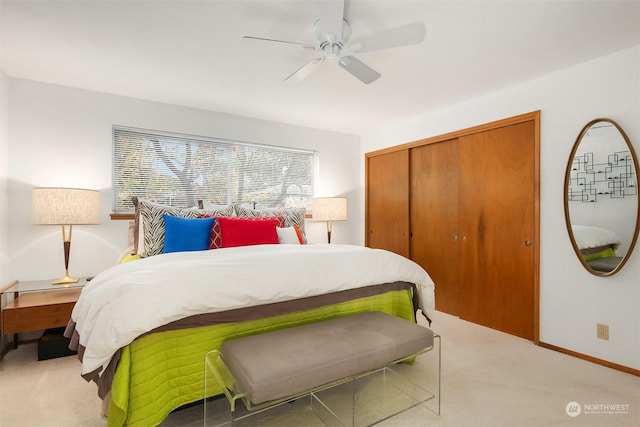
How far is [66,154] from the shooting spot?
9.86 feet

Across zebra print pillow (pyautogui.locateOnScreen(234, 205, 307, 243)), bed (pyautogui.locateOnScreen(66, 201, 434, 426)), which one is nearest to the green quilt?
bed (pyautogui.locateOnScreen(66, 201, 434, 426))

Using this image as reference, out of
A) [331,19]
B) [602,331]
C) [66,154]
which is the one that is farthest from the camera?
[66,154]

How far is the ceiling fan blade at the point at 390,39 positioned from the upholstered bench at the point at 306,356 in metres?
1.66

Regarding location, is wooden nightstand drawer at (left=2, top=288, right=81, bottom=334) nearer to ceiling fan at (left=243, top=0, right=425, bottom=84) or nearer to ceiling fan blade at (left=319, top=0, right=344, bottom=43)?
ceiling fan at (left=243, top=0, right=425, bottom=84)

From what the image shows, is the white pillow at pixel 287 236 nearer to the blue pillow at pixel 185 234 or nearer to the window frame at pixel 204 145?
the blue pillow at pixel 185 234

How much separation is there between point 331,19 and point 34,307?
2.74 meters

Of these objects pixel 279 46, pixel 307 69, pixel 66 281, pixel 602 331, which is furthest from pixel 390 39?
pixel 66 281

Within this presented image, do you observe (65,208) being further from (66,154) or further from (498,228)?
(498,228)

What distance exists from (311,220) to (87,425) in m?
3.11

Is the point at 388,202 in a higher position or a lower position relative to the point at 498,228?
higher

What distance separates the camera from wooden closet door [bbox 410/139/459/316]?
141 inches

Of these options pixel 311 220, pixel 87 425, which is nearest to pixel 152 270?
pixel 87 425

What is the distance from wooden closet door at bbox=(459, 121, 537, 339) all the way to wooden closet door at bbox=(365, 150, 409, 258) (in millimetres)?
795

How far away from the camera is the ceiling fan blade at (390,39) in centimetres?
Result: 185
